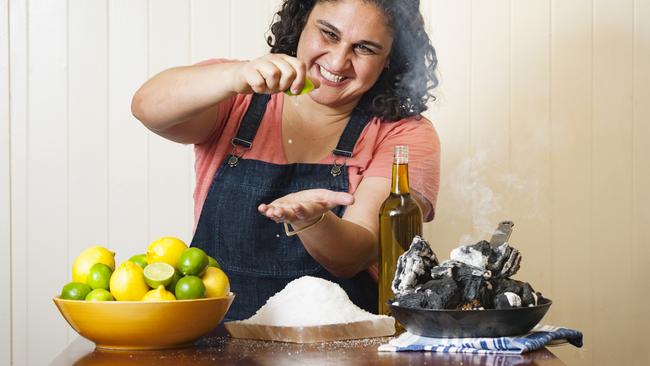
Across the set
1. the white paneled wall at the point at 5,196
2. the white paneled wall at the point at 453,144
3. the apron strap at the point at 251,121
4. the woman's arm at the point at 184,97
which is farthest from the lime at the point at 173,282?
the white paneled wall at the point at 5,196

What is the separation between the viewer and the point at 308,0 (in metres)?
2.21

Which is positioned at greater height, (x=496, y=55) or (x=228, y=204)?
(x=496, y=55)

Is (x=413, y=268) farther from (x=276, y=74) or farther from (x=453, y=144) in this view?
(x=453, y=144)

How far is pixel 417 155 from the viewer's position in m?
2.10

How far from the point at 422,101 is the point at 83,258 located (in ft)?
3.65

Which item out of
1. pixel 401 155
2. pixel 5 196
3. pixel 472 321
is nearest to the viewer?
pixel 472 321

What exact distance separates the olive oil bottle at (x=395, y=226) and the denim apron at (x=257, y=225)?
44 cm

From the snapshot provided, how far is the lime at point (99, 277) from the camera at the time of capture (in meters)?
1.33

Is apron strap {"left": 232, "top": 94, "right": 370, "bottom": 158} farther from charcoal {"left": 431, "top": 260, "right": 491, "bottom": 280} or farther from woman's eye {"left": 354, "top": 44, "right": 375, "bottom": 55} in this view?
charcoal {"left": 431, "top": 260, "right": 491, "bottom": 280}

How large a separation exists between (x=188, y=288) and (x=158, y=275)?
2.1 inches

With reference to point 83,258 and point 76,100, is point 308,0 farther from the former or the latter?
point 83,258

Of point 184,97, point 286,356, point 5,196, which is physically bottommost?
point 286,356

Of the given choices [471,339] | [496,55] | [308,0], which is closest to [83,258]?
[471,339]

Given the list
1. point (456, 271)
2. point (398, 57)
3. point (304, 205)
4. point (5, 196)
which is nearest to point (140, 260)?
point (304, 205)
